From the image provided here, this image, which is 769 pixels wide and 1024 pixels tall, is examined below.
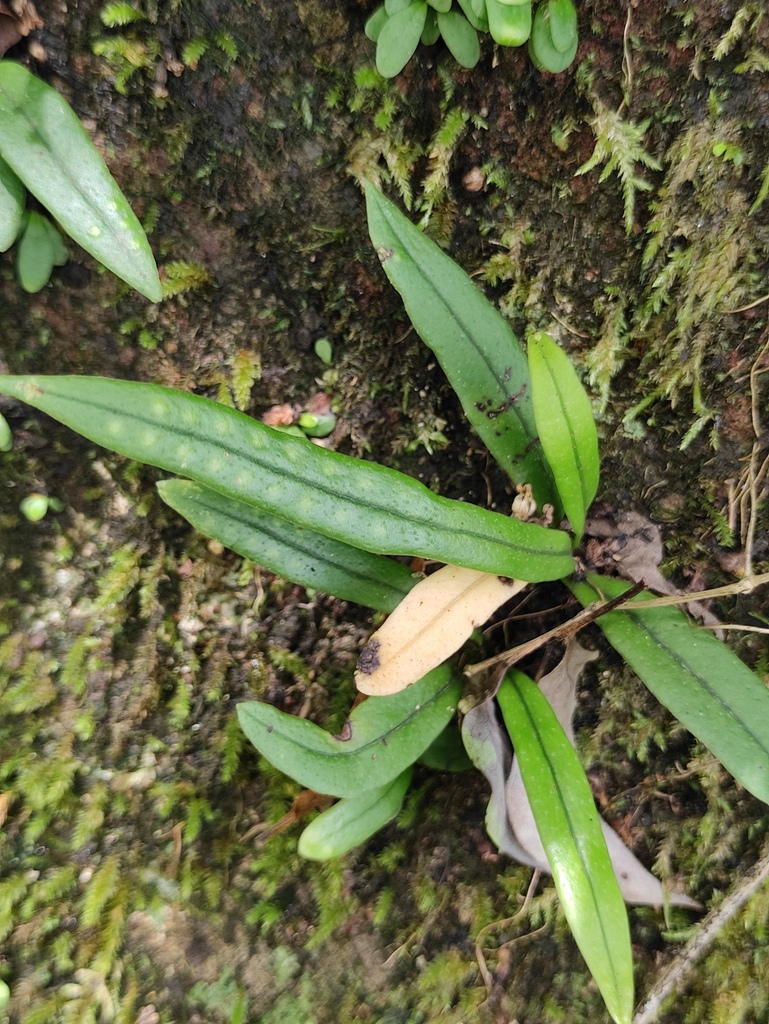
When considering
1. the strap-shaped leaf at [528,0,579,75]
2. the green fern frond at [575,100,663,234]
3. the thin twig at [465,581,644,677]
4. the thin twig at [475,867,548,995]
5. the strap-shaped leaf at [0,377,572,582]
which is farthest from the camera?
the thin twig at [475,867,548,995]

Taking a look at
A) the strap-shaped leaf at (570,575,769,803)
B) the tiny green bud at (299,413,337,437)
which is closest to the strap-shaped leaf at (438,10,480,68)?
the tiny green bud at (299,413,337,437)

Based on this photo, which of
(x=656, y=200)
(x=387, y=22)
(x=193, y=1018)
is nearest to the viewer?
(x=387, y=22)

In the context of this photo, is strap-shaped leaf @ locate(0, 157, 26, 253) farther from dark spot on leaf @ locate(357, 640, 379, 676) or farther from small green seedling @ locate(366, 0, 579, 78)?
dark spot on leaf @ locate(357, 640, 379, 676)

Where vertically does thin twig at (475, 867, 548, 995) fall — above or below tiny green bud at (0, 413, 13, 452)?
below

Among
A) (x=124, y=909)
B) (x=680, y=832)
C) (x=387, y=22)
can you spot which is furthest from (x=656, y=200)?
(x=124, y=909)

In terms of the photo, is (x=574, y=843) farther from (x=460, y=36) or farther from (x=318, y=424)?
(x=460, y=36)

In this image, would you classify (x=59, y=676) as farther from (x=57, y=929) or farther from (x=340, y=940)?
(x=340, y=940)

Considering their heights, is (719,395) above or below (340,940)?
above

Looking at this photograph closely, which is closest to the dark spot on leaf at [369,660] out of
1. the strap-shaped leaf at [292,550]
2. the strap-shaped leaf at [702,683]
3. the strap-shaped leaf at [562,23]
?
the strap-shaped leaf at [292,550]
